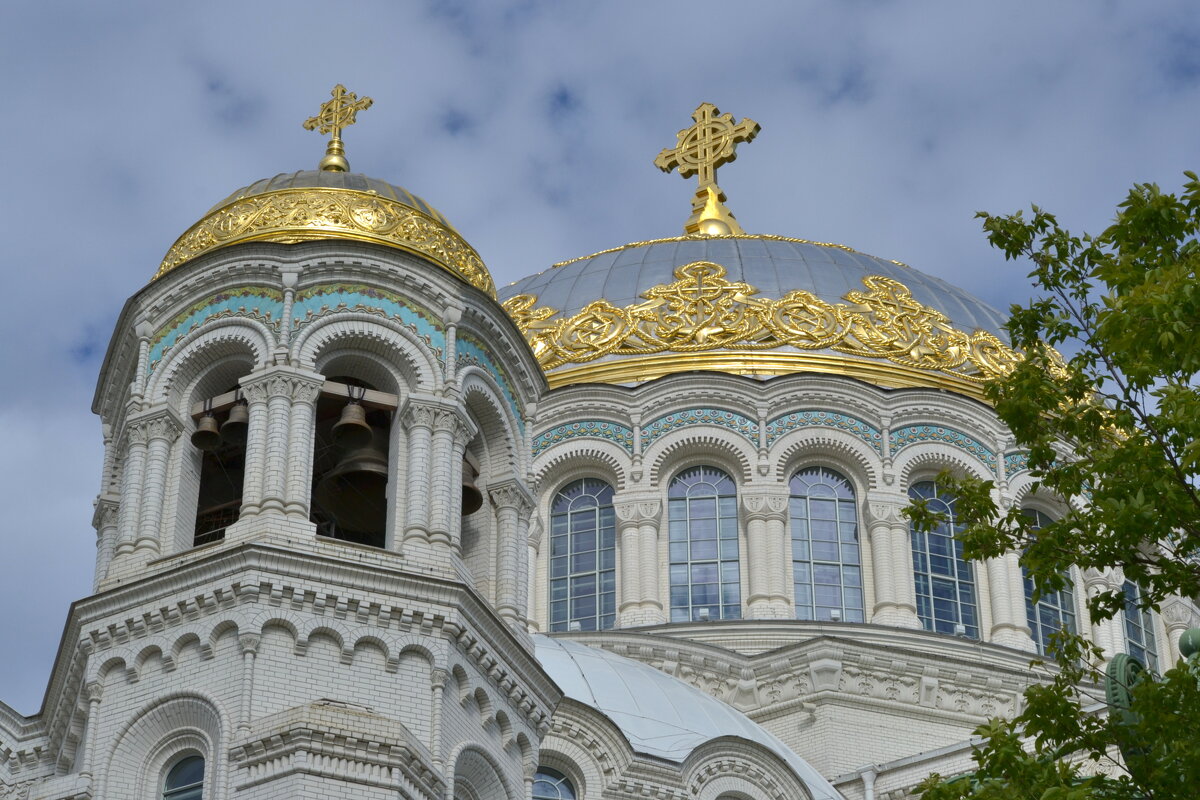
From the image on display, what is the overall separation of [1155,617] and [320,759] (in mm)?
18047

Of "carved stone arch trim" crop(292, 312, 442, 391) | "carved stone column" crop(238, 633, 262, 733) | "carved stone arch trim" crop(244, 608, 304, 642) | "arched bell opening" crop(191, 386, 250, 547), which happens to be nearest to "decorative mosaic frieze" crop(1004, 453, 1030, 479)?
"carved stone arch trim" crop(292, 312, 442, 391)

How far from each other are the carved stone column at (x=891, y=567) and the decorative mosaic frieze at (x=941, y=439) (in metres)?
1.00

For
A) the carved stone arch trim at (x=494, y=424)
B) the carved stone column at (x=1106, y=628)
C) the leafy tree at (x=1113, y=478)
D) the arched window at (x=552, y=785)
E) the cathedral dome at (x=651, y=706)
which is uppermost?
the carved stone column at (x=1106, y=628)

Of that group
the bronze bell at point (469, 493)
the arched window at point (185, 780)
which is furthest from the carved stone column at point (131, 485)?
the bronze bell at point (469, 493)

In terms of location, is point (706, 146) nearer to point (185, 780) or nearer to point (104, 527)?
point (104, 527)

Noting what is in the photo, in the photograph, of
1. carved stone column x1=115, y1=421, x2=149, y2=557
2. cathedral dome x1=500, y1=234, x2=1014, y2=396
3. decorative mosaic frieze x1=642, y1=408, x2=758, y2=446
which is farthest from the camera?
cathedral dome x1=500, y1=234, x2=1014, y2=396

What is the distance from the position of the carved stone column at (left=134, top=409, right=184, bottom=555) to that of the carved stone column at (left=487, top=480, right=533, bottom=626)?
3.14 m

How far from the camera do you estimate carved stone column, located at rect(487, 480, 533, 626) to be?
23.3 metres

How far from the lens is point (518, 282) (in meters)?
38.0

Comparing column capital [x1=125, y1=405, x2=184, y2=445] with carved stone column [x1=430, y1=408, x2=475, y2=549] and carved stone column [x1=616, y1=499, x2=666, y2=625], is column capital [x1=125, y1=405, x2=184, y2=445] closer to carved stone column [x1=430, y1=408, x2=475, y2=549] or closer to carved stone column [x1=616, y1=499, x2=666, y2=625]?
carved stone column [x1=430, y1=408, x2=475, y2=549]

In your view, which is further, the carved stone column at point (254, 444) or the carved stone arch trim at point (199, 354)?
the carved stone arch trim at point (199, 354)

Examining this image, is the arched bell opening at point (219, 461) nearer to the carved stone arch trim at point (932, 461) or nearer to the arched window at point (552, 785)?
the arched window at point (552, 785)

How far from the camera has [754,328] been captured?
34.9m

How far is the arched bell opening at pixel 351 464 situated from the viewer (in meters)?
23.2
